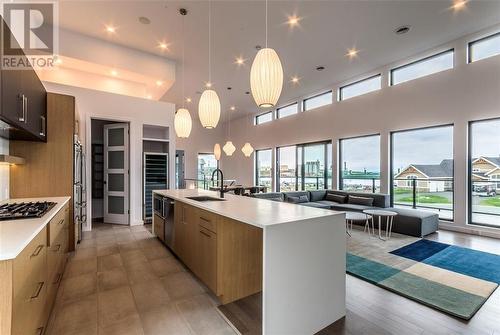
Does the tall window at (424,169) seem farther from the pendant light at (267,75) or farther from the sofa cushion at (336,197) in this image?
the pendant light at (267,75)

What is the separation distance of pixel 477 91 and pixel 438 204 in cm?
256

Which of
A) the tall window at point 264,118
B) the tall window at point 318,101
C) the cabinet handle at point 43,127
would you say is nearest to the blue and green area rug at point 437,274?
the cabinet handle at point 43,127

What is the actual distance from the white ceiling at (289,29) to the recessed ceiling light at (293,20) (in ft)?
0.29

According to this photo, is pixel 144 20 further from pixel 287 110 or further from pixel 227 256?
pixel 287 110

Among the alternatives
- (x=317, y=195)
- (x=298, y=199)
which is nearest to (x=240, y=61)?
(x=298, y=199)

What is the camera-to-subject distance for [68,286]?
96.7 inches

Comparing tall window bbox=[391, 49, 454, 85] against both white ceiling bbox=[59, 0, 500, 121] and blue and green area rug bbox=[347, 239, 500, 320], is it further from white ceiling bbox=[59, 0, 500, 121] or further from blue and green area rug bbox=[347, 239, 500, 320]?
blue and green area rug bbox=[347, 239, 500, 320]

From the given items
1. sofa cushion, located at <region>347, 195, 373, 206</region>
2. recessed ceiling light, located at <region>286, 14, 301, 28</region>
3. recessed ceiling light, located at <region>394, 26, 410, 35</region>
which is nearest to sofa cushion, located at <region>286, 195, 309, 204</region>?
sofa cushion, located at <region>347, 195, 373, 206</region>

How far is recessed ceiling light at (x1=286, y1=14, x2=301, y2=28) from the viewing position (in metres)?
3.89

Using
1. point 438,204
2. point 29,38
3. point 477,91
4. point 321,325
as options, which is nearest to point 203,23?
point 29,38

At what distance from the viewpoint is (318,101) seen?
7898 mm

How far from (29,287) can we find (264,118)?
9.75 metres

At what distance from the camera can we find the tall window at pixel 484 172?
449cm

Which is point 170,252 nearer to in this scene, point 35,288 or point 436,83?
point 35,288
